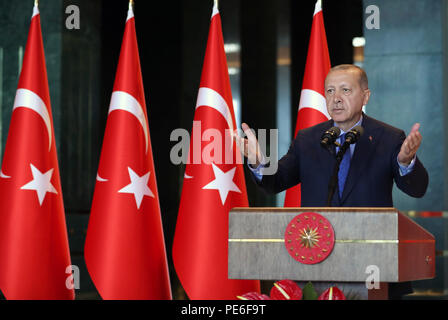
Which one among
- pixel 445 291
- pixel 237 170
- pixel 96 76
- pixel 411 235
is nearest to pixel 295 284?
pixel 411 235

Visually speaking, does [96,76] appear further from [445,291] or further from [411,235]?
[411,235]

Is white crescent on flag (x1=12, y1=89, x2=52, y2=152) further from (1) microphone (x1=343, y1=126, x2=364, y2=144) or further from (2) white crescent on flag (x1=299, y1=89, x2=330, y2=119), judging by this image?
(1) microphone (x1=343, y1=126, x2=364, y2=144)

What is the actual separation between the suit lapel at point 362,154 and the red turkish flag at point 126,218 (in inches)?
80.3

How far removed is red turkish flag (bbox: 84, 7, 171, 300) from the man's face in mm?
1971

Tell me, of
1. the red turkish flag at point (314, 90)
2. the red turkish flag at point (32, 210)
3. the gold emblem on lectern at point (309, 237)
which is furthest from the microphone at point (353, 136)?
the red turkish flag at point (32, 210)

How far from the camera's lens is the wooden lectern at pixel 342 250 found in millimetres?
2105

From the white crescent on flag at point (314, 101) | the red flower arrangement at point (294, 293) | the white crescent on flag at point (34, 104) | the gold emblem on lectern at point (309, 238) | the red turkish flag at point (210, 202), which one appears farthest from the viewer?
the white crescent on flag at point (34, 104)

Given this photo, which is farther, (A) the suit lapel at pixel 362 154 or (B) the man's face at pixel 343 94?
(B) the man's face at pixel 343 94

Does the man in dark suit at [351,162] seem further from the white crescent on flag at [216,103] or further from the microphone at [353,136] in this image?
the white crescent on flag at [216,103]

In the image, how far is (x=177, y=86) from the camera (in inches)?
217

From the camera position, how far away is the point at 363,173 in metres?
2.74

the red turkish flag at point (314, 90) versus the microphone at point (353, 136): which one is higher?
the red turkish flag at point (314, 90)

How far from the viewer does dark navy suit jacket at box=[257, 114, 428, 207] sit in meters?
2.70

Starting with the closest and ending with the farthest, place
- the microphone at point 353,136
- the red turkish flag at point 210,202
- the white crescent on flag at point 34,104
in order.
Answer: the microphone at point 353,136, the red turkish flag at point 210,202, the white crescent on flag at point 34,104
